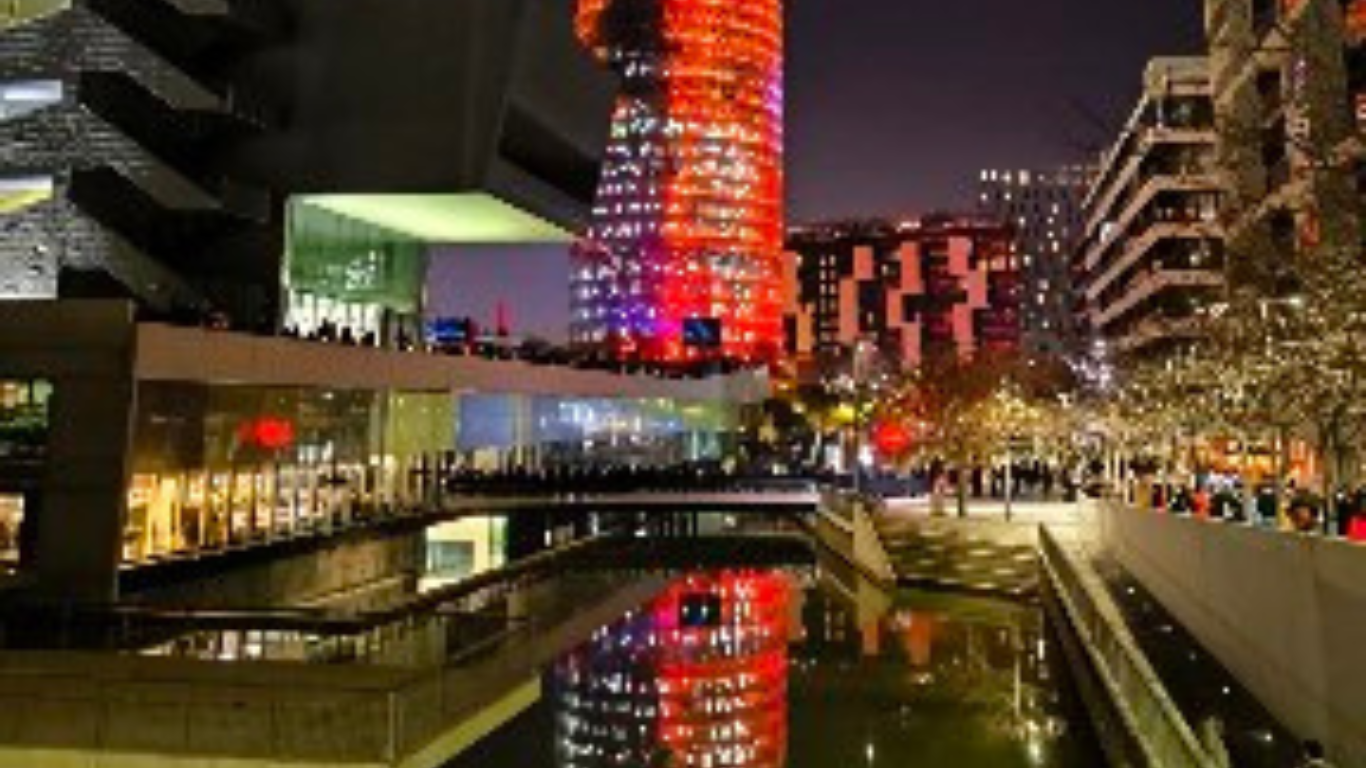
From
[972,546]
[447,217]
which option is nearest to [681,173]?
[447,217]

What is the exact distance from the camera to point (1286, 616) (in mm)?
17953

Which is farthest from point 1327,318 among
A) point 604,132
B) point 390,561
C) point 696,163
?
point 696,163

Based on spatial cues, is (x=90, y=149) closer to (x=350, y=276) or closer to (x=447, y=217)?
(x=447, y=217)

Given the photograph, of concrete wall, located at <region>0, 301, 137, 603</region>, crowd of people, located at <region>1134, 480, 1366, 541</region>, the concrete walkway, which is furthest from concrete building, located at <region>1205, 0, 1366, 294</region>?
concrete wall, located at <region>0, 301, 137, 603</region>

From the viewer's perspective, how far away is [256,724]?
16281mm

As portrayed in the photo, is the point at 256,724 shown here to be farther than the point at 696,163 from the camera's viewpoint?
No

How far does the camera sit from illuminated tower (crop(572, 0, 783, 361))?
159250mm

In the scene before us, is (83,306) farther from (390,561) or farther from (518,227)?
(518,227)

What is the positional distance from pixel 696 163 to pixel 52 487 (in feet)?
455

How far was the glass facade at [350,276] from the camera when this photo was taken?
153 feet

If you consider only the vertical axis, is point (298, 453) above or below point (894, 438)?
below

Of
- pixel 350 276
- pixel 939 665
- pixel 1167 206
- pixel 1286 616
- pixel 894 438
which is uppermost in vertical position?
pixel 1167 206

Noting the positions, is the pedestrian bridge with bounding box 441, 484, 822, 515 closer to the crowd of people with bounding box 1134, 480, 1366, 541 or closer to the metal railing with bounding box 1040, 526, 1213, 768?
the crowd of people with bounding box 1134, 480, 1366, 541

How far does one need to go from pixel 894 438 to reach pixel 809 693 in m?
38.3
